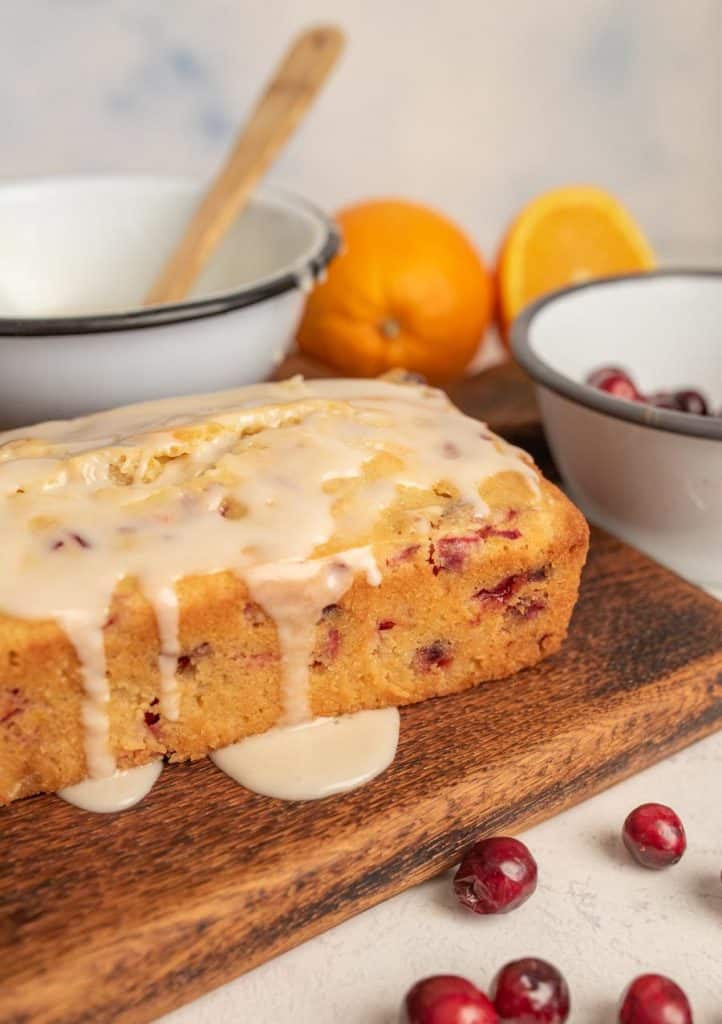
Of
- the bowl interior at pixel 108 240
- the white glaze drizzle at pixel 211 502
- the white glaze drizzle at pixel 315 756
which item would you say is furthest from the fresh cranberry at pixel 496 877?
the bowl interior at pixel 108 240

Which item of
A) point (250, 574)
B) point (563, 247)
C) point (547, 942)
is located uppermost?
point (250, 574)

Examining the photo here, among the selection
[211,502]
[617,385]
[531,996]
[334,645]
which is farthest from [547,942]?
[617,385]

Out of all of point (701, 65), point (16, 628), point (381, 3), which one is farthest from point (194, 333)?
point (701, 65)

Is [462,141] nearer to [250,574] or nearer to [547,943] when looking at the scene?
[250,574]

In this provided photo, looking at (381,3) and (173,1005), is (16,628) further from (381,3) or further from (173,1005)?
(381,3)

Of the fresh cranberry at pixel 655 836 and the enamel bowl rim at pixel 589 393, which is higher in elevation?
the enamel bowl rim at pixel 589 393

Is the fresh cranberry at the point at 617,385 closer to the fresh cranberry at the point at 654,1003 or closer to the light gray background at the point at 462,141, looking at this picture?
the light gray background at the point at 462,141
